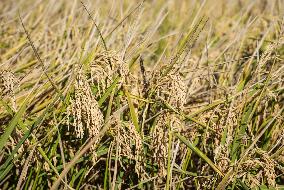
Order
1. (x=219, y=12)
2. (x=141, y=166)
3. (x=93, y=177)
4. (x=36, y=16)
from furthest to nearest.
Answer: (x=219, y=12) < (x=36, y=16) < (x=93, y=177) < (x=141, y=166)

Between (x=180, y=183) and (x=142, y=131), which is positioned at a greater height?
(x=142, y=131)

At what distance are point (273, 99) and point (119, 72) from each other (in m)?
0.65

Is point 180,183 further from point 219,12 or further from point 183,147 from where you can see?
point 219,12

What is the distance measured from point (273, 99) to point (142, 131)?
0.58m

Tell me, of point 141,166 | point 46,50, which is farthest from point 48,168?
point 46,50

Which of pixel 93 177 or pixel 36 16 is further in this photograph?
pixel 36 16

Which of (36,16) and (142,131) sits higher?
(36,16)

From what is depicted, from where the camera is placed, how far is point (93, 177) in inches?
51.6

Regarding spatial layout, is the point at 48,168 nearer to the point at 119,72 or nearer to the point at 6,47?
the point at 119,72

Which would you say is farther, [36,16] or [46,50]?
[36,16]

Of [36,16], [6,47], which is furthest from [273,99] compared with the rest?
[36,16]

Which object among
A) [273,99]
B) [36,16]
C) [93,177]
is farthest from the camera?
[36,16]

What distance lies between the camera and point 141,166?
118 cm

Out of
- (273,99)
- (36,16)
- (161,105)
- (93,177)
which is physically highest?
(36,16)
